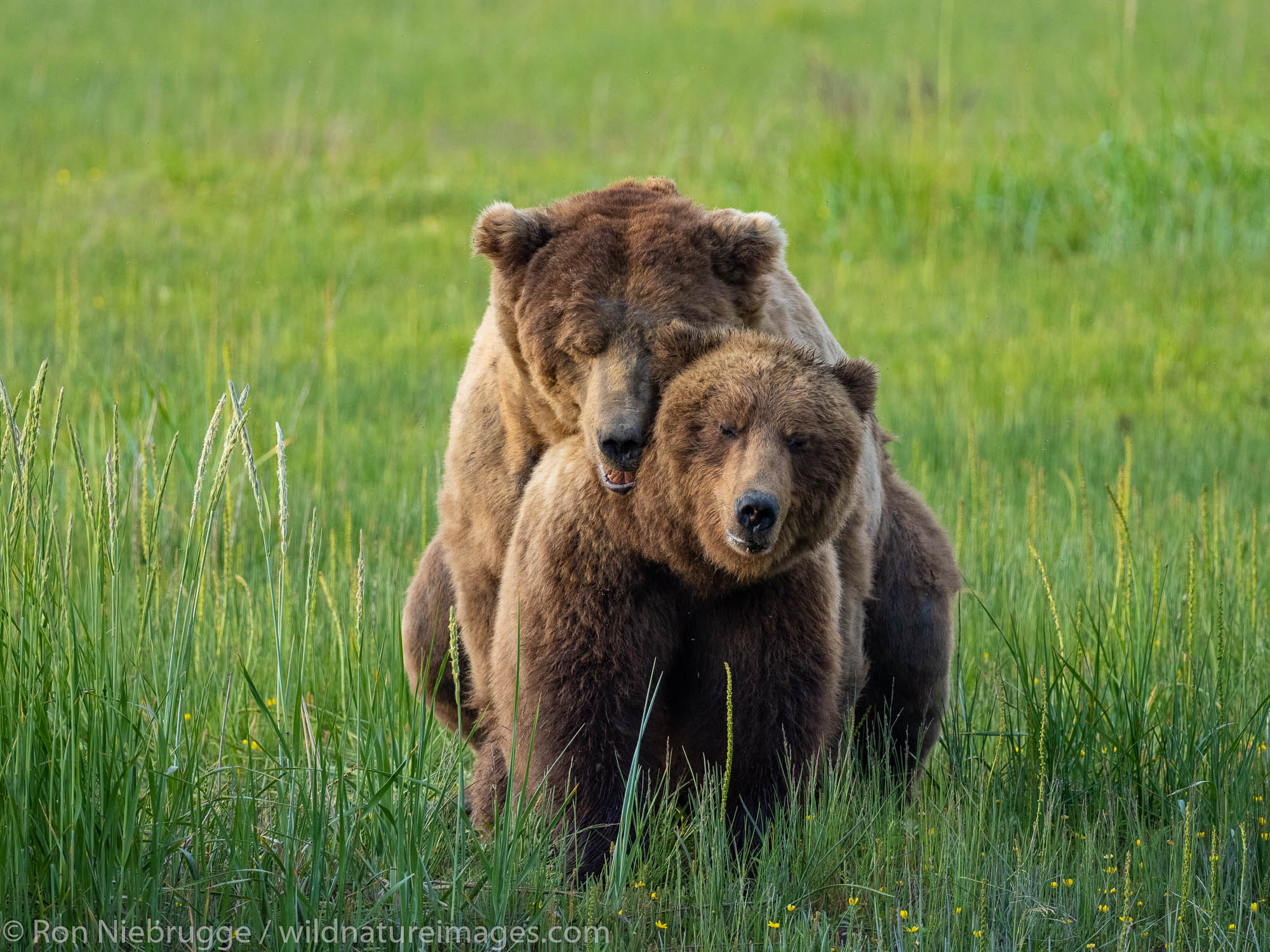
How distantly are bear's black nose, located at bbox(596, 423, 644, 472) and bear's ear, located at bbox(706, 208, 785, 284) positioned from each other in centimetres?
74

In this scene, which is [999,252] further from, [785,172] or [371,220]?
[371,220]

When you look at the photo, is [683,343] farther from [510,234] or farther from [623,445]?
[510,234]

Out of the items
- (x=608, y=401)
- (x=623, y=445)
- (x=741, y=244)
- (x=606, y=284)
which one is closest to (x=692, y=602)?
(x=623, y=445)

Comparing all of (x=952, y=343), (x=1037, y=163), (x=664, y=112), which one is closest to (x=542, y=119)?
(x=664, y=112)

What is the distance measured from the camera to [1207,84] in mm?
14484

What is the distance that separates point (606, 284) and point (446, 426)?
186 inches

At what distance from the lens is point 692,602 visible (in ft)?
10.6

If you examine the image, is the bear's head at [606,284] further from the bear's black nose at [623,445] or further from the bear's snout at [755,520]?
the bear's snout at [755,520]

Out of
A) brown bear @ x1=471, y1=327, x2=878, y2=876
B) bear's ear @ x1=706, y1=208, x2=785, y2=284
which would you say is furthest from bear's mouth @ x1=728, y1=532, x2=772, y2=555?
bear's ear @ x1=706, y1=208, x2=785, y2=284

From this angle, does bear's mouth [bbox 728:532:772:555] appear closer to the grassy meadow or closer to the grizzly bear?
the grizzly bear

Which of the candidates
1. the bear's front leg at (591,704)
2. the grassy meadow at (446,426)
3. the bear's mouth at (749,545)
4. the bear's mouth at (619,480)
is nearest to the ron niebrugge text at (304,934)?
the grassy meadow at (446,426)

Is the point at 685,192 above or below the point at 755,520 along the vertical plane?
above

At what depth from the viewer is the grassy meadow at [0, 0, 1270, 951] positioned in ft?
9.44

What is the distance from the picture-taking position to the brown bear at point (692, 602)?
10.1 ft
